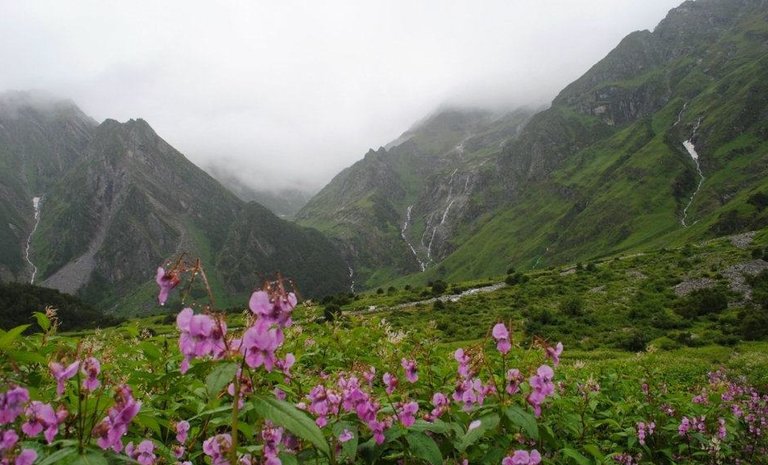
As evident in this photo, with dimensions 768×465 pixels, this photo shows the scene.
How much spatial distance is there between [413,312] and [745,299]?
42133 mm

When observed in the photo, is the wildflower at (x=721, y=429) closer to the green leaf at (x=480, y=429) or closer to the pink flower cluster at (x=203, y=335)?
the green leaf at (x=480, y=429)

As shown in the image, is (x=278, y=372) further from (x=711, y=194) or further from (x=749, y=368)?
(x=711, y=194)

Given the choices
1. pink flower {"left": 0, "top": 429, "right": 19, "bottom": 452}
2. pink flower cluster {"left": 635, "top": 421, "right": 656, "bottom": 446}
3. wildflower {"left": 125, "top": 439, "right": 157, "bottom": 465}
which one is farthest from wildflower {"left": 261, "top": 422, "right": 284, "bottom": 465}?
pink flower cluster {"left": 635, "top": 421, "right": 656, "bottom": 446}

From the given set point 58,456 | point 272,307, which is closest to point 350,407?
point 272,307

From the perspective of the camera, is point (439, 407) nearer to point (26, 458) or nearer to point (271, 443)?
point (271, 443)

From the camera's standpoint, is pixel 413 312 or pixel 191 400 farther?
pixel 413 312

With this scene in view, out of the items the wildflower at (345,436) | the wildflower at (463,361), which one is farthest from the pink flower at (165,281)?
the wildflower at (463,361)

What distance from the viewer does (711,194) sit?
629 ft

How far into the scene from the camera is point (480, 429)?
143 inches

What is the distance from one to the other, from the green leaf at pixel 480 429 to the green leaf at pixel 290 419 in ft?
4.28

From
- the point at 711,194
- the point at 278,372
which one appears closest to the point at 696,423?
the point at 278,372

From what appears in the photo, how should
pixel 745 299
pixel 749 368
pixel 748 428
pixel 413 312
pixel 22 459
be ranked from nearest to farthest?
pixel 22 459, pixel 748 428, pixel 749 368, pixel 745 299, pixel 413 312

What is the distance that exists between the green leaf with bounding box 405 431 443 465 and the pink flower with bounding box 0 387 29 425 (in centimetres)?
242

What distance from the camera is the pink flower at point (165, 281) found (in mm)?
3162
